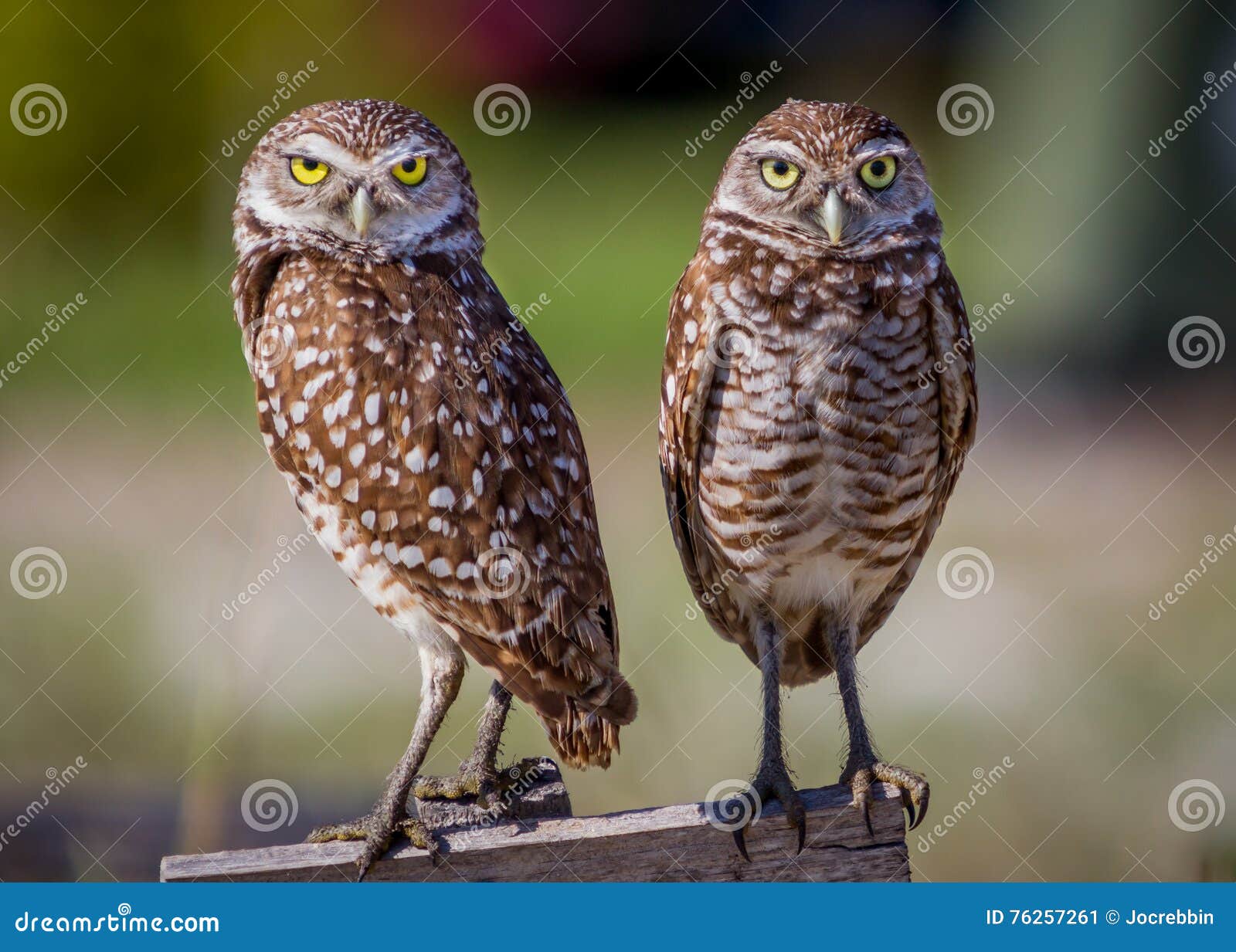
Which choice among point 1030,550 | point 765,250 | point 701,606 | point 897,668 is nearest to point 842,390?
point 765,250

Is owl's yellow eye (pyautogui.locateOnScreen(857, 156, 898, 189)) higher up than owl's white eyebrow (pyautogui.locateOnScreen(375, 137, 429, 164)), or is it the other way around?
owl's yellow eye (pyautogui.locateOnScreen(857, 156, 898, 189))

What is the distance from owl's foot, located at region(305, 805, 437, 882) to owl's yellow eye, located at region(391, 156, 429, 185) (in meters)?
1.04

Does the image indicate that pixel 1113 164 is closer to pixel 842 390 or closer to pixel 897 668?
pixel 897 668

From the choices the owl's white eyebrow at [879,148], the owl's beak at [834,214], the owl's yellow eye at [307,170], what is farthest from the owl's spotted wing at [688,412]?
the owl's yellow eye at [307,170]

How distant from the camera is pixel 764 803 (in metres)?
2.20

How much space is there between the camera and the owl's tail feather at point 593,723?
2127 mm

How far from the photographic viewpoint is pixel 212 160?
11.2 feet

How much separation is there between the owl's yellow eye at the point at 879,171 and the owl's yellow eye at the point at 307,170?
3.00 feet

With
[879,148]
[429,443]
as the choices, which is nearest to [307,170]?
[429,443]

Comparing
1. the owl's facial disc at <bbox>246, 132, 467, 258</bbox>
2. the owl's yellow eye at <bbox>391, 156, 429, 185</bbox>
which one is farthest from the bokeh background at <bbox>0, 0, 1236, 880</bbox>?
the owl's yellow eye at <bbox>391, 156, 429, 185</bbox>

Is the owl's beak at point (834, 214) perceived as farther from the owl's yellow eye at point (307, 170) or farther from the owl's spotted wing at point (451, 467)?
the owl's yellow eye at point (307, 170)

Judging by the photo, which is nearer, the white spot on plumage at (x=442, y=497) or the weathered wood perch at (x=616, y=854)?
the weathered wood perch at (x=616, y=854)

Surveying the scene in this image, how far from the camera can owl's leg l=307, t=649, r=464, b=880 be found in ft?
6.56

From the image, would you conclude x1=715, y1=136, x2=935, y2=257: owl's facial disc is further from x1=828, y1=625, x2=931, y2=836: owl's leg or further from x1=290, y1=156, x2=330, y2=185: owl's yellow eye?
x1=828, y1=625, x2=931, y2=836: owl's leg
